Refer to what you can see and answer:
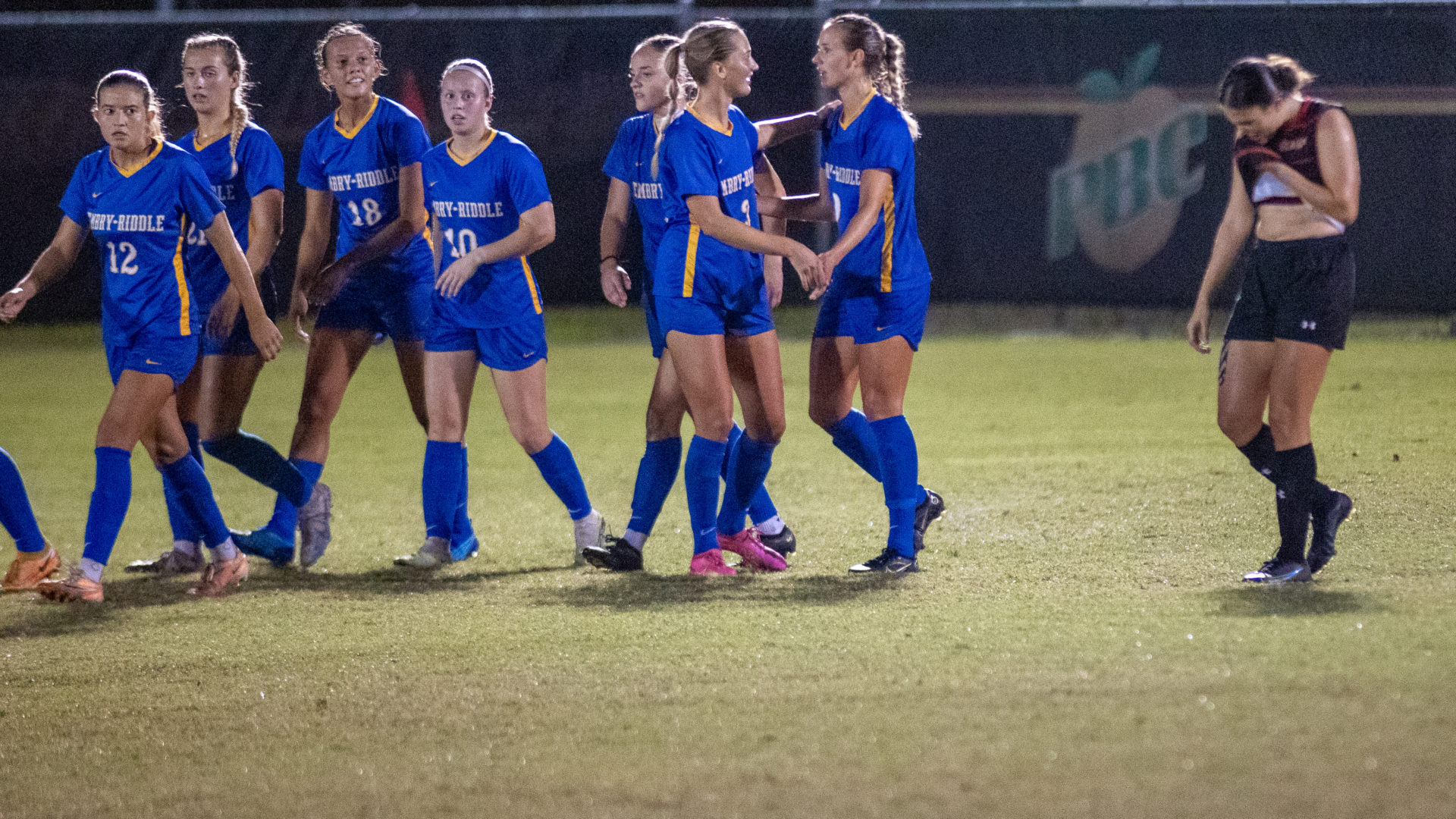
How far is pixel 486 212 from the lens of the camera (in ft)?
17.0

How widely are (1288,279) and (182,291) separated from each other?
11.2ft

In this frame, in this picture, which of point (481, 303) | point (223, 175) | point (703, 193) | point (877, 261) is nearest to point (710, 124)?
point (703, 193)

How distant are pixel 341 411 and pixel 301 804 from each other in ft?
22.0

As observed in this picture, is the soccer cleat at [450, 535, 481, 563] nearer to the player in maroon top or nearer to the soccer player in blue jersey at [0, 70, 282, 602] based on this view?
the soccer player in blue jersey at [0, 70, 282, 602]

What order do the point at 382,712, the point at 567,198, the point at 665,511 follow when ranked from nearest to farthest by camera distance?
the point at 382,712 → the point at 665,511 → the point at 567,198

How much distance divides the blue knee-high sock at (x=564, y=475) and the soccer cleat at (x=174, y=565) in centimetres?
133

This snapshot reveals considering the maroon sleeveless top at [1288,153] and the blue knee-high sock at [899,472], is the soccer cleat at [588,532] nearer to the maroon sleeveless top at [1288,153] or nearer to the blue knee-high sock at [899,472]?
the blue knee-high sock at [899,472]

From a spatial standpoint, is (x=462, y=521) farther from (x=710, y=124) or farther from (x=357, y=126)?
(x=710, y=124)

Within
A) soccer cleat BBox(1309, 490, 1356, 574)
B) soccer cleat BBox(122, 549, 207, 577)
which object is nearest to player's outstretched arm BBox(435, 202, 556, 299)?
soccer cleat BBox(122, 549, 207, 577)

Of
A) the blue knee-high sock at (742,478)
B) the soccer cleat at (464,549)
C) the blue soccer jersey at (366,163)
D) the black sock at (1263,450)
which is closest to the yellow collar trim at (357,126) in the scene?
the blue soccer jersey at (366,163)

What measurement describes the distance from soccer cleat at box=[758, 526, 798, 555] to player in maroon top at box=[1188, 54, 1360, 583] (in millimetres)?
1576

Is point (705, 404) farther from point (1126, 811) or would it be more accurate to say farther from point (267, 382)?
point (267, 382)

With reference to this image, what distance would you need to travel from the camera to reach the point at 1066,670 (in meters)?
3.55

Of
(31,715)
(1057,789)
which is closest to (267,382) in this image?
(31,715)
